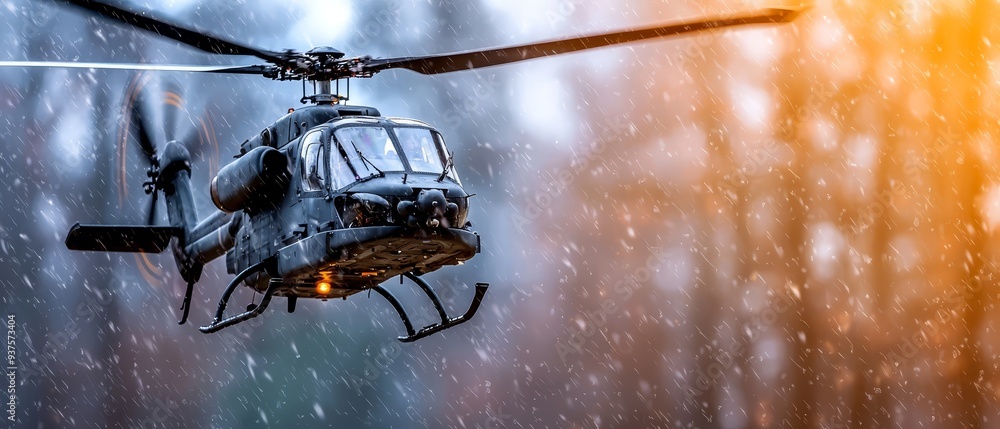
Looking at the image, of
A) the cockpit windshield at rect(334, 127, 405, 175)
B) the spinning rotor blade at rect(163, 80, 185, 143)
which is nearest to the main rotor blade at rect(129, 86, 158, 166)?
the spinning rotor blade at rect(163, 80, 185, 143)

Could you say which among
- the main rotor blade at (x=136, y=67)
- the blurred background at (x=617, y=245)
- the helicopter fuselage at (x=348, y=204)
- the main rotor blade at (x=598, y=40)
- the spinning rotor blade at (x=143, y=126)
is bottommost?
the blurred background at (x=617, y=245)

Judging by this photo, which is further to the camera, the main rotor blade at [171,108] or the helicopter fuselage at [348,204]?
the main rotor blade at [171,108]

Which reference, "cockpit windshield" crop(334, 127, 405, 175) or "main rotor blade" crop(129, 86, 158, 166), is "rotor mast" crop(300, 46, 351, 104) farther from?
"main rotor blade" crop(129, 86, 158, 166)

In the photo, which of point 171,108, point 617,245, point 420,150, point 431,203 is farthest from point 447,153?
point 617,245

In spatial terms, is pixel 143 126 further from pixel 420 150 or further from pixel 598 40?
pixel 598 40

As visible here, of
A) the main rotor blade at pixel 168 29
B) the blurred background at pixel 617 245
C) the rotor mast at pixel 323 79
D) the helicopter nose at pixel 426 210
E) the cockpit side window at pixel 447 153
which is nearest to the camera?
the main rotor blade at pixel 168 29

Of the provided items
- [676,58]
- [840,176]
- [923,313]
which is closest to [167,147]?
[676,58]

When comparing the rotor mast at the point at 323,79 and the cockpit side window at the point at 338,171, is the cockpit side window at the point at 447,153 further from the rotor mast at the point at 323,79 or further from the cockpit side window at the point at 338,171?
the rotor mast at the point at 323,79

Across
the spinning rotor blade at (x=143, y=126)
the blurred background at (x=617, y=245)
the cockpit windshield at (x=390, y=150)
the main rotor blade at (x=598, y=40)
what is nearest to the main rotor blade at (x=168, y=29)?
the cockpit windshield at (x=390, y=150)
